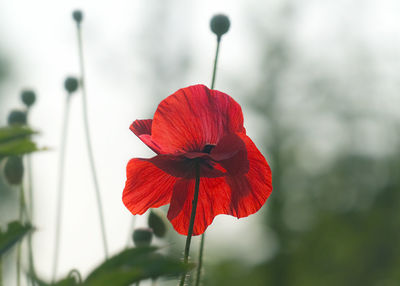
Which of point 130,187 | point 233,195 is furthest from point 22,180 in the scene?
point 233,195

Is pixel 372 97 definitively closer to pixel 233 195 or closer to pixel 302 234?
pixel 302 234

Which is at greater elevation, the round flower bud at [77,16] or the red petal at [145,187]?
the round flower bud at [77,16]

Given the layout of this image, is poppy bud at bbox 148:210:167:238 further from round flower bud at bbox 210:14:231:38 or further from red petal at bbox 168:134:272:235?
round flower bud at bbox 210:14:231:38

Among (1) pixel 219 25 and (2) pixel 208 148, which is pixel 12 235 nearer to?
(2) pixel 208 148

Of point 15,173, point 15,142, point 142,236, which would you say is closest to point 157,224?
point 142,236

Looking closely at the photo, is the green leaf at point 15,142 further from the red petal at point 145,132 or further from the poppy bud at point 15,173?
the poppy bud at point 15,173

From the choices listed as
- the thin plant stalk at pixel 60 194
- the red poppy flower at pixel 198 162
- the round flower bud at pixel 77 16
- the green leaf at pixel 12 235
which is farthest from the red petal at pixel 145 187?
the round flower bud at pixel 77 16
